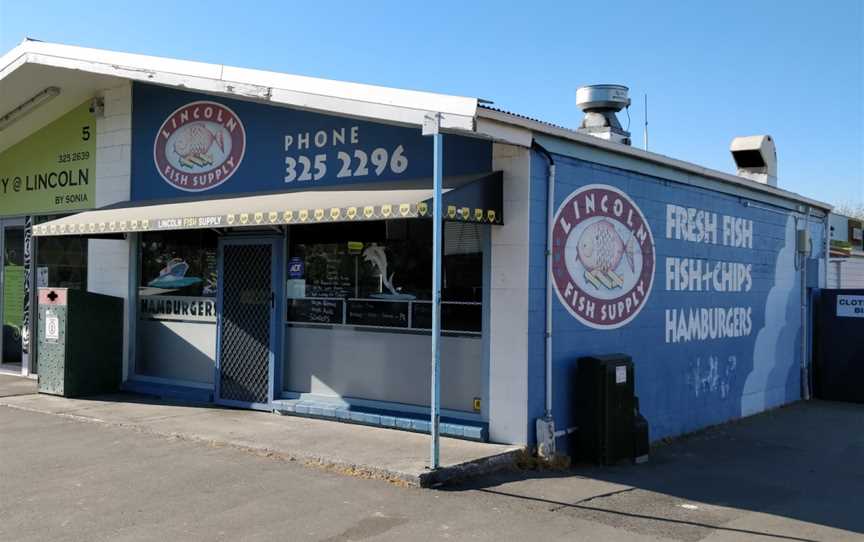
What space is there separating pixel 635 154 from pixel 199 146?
212 inches

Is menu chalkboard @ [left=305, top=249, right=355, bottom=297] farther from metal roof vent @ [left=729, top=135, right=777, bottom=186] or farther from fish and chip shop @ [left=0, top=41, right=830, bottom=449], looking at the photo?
metal roof vent @ [left=729, top=135, right=777, bottom=186]

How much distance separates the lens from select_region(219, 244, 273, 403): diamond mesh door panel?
9.56 meters

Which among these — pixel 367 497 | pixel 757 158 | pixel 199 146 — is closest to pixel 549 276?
pixel 367 497

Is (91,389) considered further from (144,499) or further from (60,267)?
(144,499)

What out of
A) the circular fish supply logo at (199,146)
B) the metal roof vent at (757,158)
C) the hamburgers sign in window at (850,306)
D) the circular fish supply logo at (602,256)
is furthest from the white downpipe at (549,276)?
the hamburgers sign in window at (850,306)

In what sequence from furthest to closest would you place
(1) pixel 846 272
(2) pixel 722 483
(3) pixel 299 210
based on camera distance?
(1) pixel 846 272
(3) pixel 299 210
(2) pixel 722 483

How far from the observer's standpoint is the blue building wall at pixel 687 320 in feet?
25.7

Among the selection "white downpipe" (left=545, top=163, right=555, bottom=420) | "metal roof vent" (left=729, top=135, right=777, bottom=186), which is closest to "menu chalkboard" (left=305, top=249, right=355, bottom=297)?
"white downpipe" (left=545, top=163, right=555, bottom=420)

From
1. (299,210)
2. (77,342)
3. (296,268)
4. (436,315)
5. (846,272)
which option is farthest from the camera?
(846,272)

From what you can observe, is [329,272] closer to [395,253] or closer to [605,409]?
[395,253]

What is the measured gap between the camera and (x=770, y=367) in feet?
40.3

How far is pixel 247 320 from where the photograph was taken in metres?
9.73

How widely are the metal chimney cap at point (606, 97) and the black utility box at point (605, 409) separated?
169 inches

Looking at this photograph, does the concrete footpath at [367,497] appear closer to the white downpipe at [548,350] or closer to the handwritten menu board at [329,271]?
the white downpipe at [548,350]
